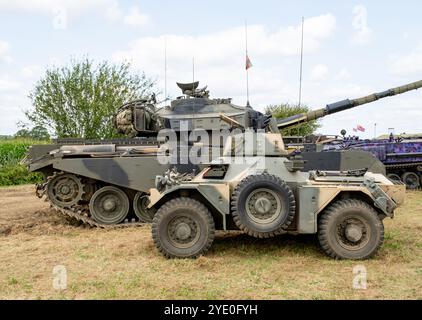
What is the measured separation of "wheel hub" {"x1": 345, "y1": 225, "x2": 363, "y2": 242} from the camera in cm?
778

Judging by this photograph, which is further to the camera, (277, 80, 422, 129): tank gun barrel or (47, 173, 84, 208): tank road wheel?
(277, 80, 422, 129): tank gun barrel

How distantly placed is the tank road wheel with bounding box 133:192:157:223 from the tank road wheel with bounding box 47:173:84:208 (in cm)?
117

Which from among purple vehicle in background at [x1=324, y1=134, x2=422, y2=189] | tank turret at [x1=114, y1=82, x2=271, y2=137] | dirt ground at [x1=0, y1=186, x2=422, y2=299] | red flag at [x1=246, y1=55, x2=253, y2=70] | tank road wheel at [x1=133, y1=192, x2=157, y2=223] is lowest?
dirt ground at [x1=0, y1=186, x2=422, y2=299]

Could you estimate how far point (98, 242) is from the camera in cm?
962

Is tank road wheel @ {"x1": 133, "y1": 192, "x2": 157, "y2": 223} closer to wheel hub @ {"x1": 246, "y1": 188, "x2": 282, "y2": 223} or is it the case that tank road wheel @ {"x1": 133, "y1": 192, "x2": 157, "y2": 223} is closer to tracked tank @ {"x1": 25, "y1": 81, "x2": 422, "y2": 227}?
tracked tank @ {"x1": 25, "y1": 81, "x2": 422, "y2": 227}

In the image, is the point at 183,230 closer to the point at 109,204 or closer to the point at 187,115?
the point at 109,204

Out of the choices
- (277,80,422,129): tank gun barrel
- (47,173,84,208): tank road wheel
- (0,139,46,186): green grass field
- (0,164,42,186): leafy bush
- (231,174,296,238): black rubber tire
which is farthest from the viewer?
(0,139,46,186): green grass field

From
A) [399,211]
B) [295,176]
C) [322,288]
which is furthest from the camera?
[399,211]

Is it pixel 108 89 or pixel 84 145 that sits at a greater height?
pixel 108 89

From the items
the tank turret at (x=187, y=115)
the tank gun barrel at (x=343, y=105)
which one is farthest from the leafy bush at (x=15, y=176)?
the tank gun barrel at (x=343, y=105)

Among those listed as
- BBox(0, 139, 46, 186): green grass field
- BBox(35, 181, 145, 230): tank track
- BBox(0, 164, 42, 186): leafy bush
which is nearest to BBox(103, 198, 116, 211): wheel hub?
BBox(35, 181, 145, 230): tank track
